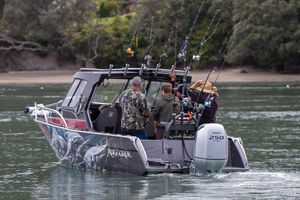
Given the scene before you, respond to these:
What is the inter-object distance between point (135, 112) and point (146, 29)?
48813 mm

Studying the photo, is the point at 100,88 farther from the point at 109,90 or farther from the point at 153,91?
the point at 153,91

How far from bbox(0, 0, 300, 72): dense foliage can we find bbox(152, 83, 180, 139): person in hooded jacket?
4355cm

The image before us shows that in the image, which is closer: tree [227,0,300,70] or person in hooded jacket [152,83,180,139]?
person in hooded jacket [152,83,180,139]

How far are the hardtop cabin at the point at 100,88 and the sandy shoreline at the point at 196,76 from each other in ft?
139

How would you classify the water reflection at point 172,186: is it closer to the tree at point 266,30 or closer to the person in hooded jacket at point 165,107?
the person in hooded jacket at point 165,107

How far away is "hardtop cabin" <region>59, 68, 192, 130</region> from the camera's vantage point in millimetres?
17812

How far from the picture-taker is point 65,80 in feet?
218

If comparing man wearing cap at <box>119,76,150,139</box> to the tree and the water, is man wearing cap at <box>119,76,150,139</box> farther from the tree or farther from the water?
the tree

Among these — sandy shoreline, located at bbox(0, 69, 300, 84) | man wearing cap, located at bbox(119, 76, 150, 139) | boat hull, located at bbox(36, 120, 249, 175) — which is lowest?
sandy shoreline, located at bbox(0, 69, 300, 84)

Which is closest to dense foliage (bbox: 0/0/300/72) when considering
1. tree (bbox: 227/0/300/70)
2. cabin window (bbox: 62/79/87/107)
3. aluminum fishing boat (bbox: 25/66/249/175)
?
tree (bbox: 227/0/300/70)

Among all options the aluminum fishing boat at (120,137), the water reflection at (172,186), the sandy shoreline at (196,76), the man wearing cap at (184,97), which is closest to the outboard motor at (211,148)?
the aluminum fishing boat at (120,137)

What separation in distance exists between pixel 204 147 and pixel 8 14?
2403 inches

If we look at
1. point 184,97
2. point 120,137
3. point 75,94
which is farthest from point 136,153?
point 75,94

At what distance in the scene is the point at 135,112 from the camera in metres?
16.9
